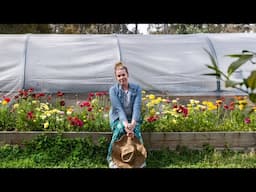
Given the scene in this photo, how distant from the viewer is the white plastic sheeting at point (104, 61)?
7453 millimetres

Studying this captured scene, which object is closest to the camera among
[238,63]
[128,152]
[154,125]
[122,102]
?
[238,63]

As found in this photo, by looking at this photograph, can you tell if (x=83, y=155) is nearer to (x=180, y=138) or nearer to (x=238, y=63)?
(x=180, y=138)

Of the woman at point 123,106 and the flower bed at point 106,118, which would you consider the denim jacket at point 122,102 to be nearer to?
the woman at point 123,106

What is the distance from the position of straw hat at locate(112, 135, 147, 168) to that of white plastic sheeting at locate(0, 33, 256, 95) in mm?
2626

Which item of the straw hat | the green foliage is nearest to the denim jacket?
the straw hat

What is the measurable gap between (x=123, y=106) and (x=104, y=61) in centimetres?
286

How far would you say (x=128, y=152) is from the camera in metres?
4.81

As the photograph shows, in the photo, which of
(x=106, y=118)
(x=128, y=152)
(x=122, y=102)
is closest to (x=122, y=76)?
(x=122, y=102)

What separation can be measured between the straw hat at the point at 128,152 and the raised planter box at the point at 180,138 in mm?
637

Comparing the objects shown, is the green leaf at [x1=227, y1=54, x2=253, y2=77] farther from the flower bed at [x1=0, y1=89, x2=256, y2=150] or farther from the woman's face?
the flower bed at [x1=0, y1=89, x2=256, y2=150]

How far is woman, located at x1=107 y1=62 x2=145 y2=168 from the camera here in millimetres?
4891

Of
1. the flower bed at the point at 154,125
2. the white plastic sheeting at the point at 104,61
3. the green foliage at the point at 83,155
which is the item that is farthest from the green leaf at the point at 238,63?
the white plastic sheeting at the point at 104,61

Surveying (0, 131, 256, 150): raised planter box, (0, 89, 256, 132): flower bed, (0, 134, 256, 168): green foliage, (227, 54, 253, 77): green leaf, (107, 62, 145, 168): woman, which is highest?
(227, 54, 253, 77): green leaf

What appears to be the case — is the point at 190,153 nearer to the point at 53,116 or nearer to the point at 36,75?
the point at 53,116
